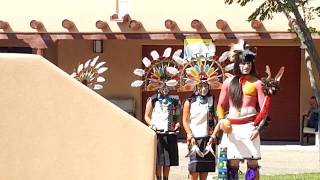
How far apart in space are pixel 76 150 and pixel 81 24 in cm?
1131

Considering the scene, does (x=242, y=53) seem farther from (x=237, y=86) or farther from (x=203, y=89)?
(x=203, y=89)

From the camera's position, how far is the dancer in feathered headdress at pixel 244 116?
750 centimetres

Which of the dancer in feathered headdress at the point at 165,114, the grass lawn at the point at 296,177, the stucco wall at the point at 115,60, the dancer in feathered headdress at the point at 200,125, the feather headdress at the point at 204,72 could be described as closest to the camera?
the dancer in feathered headdress at the point at 200,125

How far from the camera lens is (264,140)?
17469mm

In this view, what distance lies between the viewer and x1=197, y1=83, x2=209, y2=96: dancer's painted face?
8367mm

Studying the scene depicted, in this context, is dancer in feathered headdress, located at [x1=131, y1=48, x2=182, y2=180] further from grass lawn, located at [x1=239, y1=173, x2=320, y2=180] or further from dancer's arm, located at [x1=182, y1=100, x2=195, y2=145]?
grass lawn, located at [x1=239, y1=173, x2=320, y2=180]

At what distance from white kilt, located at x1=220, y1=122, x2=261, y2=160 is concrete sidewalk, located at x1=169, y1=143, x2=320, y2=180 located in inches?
119

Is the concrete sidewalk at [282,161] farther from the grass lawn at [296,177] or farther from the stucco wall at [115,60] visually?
the stucco wall at [115,60]

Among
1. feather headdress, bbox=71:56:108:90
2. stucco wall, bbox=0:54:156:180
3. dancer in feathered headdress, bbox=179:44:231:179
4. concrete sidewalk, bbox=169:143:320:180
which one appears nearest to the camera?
stucco wall, bbox=0:54:156:180

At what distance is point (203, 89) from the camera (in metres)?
8.39

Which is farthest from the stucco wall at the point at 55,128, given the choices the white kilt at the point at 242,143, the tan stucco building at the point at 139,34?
the tan stucco building at the point at 139,34

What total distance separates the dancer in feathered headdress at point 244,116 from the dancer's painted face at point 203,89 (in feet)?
2.21

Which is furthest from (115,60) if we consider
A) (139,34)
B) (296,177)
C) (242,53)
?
(242,53)

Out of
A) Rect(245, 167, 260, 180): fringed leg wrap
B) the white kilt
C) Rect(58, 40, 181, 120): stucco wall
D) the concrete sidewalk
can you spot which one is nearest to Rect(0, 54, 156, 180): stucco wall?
the white kilt
